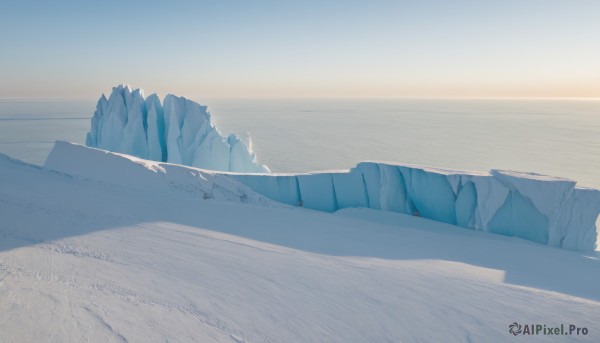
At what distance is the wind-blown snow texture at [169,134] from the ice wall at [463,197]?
488 cm

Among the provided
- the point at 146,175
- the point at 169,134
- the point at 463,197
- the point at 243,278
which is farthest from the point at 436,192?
the point at 169,134

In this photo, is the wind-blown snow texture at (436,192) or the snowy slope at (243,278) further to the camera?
the wind-blown snow texture at (436,192)

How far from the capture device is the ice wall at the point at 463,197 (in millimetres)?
8086

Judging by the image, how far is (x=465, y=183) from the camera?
28.9ft

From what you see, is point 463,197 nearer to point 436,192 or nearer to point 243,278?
point 436,192

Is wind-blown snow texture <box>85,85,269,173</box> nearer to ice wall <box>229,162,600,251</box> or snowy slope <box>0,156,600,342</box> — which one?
ice wall <box>229,162,600,251</box>

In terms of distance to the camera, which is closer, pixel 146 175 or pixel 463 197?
pixel 146 175

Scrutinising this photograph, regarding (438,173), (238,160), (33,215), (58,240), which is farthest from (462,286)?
(238,160)

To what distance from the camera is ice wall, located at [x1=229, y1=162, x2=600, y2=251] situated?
8086mm

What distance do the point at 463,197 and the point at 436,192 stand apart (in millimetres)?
665

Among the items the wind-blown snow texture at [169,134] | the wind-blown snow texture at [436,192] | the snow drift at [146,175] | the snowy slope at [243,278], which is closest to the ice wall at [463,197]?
the wind-blown snow texture at [436,192]

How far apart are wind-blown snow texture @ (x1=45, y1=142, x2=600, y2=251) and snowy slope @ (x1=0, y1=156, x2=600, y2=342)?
1.13m

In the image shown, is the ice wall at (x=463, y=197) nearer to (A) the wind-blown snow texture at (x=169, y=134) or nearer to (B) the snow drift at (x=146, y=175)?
(B) the snow drift at (x=146, y=175)

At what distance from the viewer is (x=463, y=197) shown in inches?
353
